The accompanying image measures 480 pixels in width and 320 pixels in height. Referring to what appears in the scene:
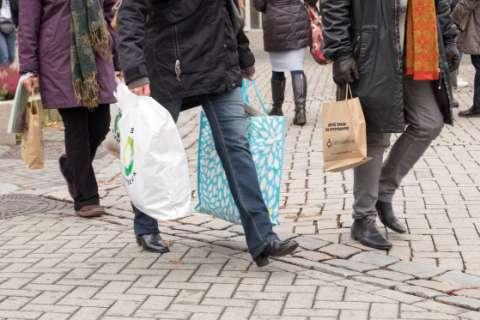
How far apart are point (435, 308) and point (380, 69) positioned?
1365 millimetres

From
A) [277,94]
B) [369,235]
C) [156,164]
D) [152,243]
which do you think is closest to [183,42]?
[156,164]

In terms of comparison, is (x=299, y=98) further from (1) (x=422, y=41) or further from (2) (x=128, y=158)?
(2) (x=128, y=158)

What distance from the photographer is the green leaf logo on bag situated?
5.05 m

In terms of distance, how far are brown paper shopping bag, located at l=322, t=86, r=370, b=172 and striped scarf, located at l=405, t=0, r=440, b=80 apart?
1.21 ft

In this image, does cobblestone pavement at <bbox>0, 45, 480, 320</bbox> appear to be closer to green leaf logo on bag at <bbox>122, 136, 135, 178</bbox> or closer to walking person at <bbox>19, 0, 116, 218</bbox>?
walking person at <bbox>19, 0, 116, 218</bbox>

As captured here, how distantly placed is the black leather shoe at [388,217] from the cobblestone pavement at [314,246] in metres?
0.06

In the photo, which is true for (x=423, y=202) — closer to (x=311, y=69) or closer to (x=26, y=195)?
(x=26, y=195)

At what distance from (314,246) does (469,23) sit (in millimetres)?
5792

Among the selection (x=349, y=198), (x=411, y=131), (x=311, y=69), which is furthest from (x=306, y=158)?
(x=311, y=69)

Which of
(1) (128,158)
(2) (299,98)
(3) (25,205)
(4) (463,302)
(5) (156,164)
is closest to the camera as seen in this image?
(4) (463,302)

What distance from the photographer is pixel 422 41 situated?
17.5 feet

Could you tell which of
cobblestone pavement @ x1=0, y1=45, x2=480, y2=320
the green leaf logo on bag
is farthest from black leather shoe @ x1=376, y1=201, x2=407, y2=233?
the green leaf logo on bag

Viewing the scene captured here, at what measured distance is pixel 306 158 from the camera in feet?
27.8

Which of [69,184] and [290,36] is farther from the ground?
[290,36]
